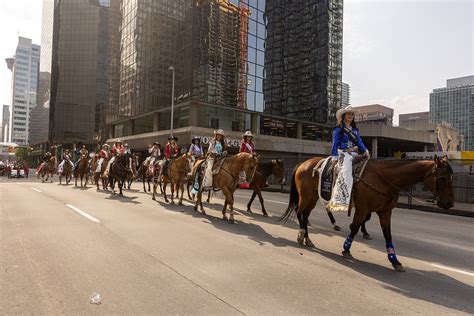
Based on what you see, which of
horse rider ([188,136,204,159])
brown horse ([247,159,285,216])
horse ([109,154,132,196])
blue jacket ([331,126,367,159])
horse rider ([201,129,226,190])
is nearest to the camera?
blue jacket ([331,126,367,159])

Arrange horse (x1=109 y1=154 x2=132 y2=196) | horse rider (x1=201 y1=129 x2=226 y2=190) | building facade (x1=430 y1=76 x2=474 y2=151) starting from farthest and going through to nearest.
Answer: building facade (x1=430 y1=76 x2=474 y2=151), horse (x1=109 y1=154 x2=132 y2=196), horse rider (x1=201 y1=129 x2=226 y2=190)

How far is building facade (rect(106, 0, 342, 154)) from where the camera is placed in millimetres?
40344

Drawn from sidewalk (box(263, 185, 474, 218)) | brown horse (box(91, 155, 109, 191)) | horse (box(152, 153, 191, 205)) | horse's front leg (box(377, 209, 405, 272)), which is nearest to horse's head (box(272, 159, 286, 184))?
horse (box(152, 153, 191, 205))

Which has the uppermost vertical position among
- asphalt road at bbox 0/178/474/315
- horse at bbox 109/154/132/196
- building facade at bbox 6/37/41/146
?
building facade at bbox 6/37/41/146

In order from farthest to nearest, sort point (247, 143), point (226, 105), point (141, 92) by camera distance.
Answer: point (141, 92), point (226, 105), point (247, 143)

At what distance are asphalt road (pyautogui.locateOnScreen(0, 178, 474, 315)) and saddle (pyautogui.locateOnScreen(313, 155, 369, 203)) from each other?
1.17m

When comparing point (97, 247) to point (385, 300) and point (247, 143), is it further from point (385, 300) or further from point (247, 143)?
point (247, 143)

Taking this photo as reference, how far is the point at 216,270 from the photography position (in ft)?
16.8

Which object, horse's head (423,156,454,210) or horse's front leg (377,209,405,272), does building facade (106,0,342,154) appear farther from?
horse's head (423,156,454,210)

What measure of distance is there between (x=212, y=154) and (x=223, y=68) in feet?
106

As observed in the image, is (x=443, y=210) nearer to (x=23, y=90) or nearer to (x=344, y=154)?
(x=344, y=154)

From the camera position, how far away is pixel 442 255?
670 cm

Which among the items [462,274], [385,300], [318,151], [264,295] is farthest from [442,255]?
[318,151]

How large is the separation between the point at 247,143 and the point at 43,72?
137674 mm
